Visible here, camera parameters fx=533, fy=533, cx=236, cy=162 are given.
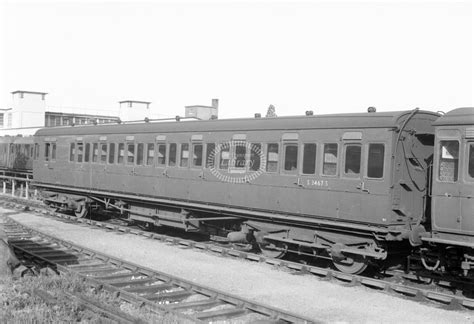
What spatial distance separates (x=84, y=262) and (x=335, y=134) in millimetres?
6266

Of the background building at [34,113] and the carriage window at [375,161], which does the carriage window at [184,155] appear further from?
the background building at [34,113]

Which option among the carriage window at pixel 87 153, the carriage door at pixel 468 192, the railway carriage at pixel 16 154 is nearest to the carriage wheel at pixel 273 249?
the carriage door at pixel 468 192

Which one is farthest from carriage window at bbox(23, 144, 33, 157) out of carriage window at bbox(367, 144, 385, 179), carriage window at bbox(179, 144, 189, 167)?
carriage window at bbox(367, 144, 385, 179)

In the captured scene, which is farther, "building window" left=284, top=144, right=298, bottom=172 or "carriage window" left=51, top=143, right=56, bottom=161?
"carriage window" left=51, top=143, right=56, bottom=161

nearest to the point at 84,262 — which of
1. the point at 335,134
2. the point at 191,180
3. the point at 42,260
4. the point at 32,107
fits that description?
the point at 42,260

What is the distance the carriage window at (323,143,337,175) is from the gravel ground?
230 cm

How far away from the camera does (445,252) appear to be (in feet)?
33.8

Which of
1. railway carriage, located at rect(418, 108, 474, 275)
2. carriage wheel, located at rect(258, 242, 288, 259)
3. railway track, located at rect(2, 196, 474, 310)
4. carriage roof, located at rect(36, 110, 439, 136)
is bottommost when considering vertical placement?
railway track, located at rect(2, 196, 474, 310)

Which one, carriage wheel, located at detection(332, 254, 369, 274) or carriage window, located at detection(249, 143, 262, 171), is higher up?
carriage window, located at detection(249, 143, 262, 171)

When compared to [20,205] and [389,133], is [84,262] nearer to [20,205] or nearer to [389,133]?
[389,133]

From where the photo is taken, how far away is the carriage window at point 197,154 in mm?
14648

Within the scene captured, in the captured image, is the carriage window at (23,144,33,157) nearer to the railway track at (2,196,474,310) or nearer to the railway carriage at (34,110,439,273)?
the railway carriage at (34,110,439,273)

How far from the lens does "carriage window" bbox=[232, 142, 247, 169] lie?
44.1 feet

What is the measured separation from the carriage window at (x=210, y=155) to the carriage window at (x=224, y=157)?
10.6 inches
